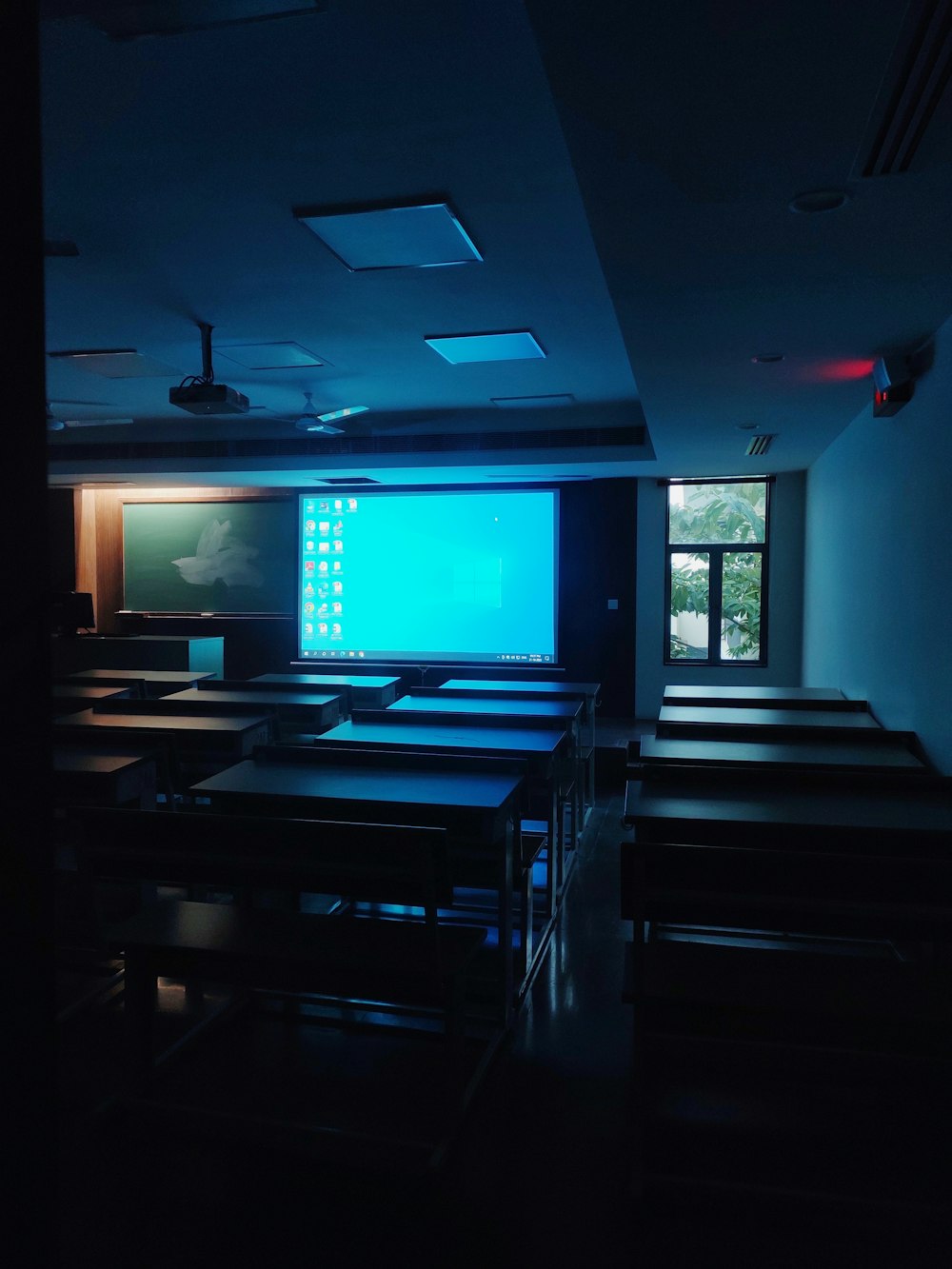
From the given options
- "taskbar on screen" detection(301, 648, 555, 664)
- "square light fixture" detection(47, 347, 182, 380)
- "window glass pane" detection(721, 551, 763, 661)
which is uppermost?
"square light fixture" detection(47, 347, 182, 380)

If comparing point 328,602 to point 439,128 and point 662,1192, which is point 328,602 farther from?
point 662,1192

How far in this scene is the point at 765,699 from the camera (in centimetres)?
470

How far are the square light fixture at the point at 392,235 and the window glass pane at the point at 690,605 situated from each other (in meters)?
5.43

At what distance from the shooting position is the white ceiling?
1543 millimetres

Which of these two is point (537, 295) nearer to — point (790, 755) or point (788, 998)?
point (790, 755)

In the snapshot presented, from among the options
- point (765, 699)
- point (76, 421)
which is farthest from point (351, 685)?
point (76, 421)

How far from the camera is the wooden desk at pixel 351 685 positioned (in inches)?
201

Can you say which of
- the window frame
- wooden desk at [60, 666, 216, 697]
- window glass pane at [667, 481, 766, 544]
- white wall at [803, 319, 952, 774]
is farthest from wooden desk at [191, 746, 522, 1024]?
window glass pane at [667, 481, 766, 544]

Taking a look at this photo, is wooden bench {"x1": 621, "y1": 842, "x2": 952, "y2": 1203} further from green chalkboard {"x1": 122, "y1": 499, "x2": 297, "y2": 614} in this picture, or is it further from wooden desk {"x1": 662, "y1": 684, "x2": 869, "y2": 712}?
green chalkboard {"x1": 122, "y1": 499, "x2": 297, "y2": 614}

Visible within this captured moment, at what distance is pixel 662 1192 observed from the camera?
1.94 metres

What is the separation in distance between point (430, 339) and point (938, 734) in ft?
10.8

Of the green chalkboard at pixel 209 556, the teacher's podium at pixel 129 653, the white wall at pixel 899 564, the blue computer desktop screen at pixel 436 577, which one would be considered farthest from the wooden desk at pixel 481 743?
the green chalkboard at pixel 209 556

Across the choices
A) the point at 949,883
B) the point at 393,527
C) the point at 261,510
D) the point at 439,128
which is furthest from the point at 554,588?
the point at 949,883

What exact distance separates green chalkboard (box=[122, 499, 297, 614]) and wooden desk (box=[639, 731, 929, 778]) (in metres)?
6.50
